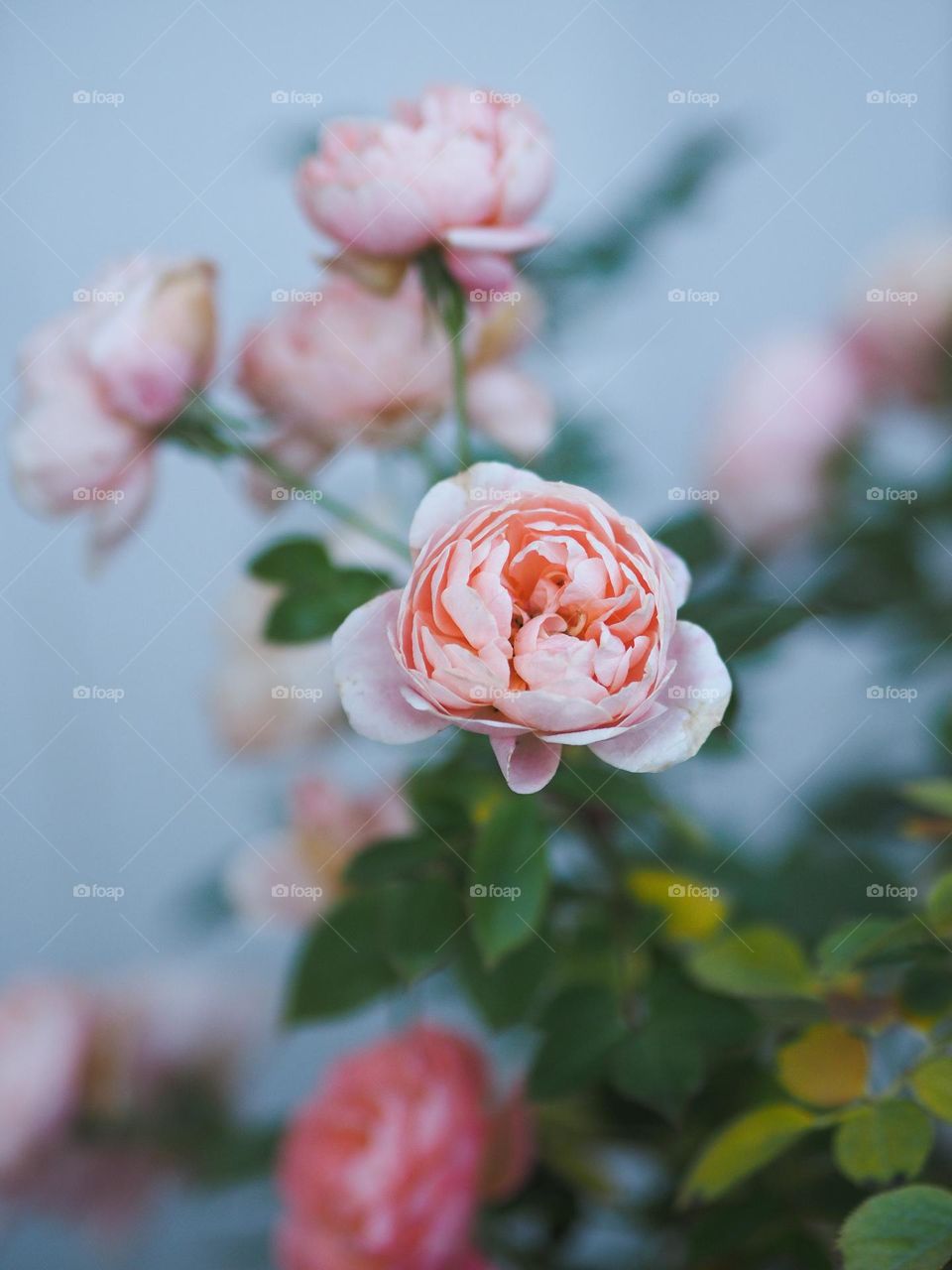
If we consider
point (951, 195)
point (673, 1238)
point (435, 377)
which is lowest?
point (673, 1238)

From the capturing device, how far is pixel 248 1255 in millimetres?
470

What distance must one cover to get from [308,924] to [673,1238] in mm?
173

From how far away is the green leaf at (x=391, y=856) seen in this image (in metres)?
0.34

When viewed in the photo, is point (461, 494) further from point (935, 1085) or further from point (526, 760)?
point (935, 1085)

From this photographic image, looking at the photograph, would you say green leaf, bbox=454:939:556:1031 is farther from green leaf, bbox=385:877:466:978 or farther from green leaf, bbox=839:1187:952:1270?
green leaf, bbox=839:1187:952:1270

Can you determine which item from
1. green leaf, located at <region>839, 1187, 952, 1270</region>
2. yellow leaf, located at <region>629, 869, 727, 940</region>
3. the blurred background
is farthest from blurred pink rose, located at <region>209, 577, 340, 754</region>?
green leaf, located at <region>839, 1187, 952, 1270</region>

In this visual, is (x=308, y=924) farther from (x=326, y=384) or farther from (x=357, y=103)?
(x=357, y=103)

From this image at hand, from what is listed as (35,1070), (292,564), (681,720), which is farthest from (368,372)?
(35,1070)

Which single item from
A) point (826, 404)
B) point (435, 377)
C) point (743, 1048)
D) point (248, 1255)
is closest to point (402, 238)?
point (435, 377)

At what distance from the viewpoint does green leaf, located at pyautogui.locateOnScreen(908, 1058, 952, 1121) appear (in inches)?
10.4

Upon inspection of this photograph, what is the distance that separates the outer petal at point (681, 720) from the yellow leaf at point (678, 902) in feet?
0.54

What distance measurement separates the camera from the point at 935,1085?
269mm

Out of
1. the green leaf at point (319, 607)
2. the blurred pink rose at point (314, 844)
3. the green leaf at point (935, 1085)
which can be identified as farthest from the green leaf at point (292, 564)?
the green leaf at point (935, 1085)

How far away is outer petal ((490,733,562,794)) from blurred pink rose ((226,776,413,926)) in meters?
0.17
